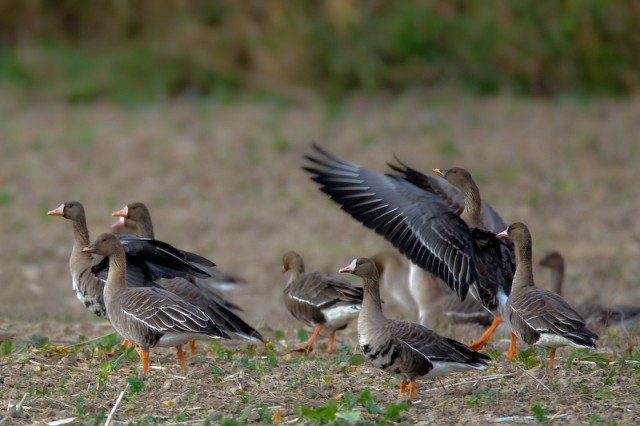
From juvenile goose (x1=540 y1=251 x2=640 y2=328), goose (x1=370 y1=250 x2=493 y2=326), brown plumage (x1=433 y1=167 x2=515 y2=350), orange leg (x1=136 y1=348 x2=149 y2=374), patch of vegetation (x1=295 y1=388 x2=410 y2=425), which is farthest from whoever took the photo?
goose (x1=370 y1=250 x2=493 y2=326)

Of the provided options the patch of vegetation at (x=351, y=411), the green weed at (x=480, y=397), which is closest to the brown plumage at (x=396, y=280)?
the green weed at (x=480, y=397)

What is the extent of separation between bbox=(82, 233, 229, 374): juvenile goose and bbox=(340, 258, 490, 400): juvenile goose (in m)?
1.16

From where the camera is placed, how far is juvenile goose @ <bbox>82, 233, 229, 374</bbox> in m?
7.97

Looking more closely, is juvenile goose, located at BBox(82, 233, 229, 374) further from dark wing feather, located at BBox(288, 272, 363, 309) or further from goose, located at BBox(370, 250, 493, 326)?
goose, located at BBox(370, 250, 493, 326)

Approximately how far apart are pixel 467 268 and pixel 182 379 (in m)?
2.68

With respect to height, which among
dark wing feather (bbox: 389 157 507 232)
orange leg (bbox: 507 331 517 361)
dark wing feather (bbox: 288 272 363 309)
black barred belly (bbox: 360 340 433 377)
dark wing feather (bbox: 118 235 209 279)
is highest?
dark wing feather (bbox: 389 157 507 232)

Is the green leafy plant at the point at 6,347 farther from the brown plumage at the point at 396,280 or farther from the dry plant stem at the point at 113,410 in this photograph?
the brown plumage at the point at 396,280

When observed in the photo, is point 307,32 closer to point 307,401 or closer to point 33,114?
point 33,114

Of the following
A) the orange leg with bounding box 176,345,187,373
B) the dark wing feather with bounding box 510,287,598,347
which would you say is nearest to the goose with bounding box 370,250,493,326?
the dark wing feather with bounding box 510,287,598,347

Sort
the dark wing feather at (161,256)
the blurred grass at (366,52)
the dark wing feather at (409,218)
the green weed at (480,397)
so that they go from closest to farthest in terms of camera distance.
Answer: the green weed at (480,397) → the dark wing feather at (161,256) → the dark wing feather at (409,218) → the blurred grass at (366,52)

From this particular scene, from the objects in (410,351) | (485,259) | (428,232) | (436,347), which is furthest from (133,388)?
(485,259)

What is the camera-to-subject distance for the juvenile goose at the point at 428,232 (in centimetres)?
935

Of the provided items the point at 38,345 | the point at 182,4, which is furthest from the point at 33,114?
the point at 38,345

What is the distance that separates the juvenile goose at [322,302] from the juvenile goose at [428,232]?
2.01 feet
